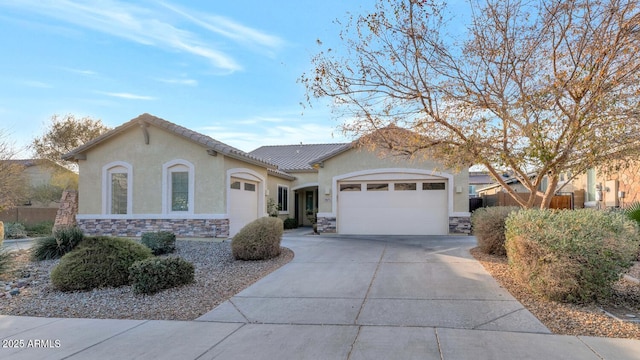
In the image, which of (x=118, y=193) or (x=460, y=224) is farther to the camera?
(x=460, y=224)

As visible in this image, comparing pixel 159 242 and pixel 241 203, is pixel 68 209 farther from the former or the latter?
pixel 159 242

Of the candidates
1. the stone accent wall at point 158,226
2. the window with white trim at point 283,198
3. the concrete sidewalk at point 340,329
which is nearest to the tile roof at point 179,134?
the stone accent wall at point 158,226

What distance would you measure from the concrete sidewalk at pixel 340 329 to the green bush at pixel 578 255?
65 centimetres

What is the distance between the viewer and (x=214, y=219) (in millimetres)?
15203

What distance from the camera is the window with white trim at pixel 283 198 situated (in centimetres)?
2288

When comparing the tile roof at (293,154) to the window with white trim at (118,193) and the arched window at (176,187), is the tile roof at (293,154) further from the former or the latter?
the window with white trim at (118,193)

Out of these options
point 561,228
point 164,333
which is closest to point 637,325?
point 561,228

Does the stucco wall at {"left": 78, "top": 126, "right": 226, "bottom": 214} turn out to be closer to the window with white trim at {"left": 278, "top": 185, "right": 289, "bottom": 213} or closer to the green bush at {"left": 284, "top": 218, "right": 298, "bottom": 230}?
the window with white trim at {"left": 278, "top": 185, "right": 289, "bottom": 213}

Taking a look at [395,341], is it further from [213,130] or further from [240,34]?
[213,130]

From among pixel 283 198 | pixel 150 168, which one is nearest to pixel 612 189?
pixel 283 198

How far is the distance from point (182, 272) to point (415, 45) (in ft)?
20.9

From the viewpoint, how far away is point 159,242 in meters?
12.0

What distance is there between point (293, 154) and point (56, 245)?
18.0m

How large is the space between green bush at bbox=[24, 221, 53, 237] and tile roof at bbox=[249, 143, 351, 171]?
1266 centimetres
